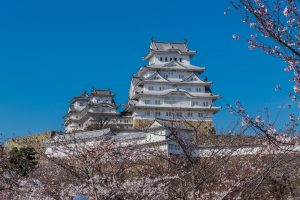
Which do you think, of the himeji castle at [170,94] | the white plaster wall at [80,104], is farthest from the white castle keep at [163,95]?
the white plaster wall at [80,104]

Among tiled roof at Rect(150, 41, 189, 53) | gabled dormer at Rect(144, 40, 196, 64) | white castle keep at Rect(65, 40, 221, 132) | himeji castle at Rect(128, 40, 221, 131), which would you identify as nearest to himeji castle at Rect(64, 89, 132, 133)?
white castle keep at Rect(65, 40, 221, 132)

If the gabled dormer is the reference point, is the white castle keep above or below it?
below

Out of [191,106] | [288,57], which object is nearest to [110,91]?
[191,106]

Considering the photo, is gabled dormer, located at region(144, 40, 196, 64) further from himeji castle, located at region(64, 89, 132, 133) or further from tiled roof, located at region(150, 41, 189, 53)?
himeji castle, located at region(64, 89, 132, 133)

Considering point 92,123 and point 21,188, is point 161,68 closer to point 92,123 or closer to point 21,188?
point 92,123

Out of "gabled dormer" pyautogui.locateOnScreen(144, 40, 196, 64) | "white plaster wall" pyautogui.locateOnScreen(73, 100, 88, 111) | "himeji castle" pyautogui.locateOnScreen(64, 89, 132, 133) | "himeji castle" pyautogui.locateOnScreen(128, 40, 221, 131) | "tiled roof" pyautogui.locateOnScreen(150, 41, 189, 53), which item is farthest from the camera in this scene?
"white plaster wall" pyautogui.locateOnScreen(73, 100, 88, 111)

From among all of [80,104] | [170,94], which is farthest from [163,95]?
[80,104]

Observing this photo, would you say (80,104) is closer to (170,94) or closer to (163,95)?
(163,95)

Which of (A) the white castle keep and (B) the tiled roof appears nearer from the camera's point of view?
(A) the white castle keep

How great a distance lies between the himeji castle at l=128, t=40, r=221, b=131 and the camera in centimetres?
4072

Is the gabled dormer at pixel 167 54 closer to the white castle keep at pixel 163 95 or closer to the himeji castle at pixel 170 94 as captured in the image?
the white castle keep at pixel 163 95

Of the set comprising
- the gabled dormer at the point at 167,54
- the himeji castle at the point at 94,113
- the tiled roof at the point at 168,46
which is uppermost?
the tiled roof at the point at 168,46

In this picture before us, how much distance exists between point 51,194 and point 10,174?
2.58m

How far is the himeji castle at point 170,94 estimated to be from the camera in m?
40.7
